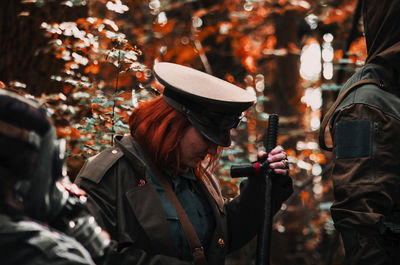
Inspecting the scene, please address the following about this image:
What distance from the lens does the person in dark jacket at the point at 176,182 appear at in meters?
2.70

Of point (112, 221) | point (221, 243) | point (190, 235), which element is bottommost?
point (221, 243)

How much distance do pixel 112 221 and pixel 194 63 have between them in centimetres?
440

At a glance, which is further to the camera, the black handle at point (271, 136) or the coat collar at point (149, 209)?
the black handle at point (271, 136)

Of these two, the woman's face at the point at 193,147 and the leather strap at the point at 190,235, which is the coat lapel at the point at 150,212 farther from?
the woman's face at the point at 193,147

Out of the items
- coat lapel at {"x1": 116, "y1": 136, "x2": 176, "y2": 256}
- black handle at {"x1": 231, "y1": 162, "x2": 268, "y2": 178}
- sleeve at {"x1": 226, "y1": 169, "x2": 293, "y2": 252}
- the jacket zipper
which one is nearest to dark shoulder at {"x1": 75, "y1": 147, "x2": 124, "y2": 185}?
coat lapel at {"x1": 116, "y1": 136, "x2": 176, "y2": 256}

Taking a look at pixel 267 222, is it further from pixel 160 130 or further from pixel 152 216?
pixel 160 130

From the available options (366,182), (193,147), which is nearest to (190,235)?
(193,147)

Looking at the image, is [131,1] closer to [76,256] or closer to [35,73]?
[35,73]

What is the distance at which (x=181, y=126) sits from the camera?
288 cm

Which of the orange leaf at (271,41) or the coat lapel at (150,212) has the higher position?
the coat lapel at (150,212)

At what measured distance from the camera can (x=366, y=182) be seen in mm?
2834

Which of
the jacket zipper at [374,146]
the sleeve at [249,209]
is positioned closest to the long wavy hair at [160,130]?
the sleeve at [249,209]

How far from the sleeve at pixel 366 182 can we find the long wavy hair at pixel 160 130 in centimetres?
89

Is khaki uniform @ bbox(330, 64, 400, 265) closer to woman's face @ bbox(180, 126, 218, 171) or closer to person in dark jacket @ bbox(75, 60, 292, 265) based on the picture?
person in dark jacket @ bbox(75, 60, 292, 265)
